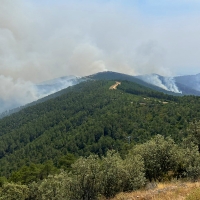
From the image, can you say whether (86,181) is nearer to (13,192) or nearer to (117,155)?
(117,155)

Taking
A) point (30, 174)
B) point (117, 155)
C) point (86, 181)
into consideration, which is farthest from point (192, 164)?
point (30, 174)

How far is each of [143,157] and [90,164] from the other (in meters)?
10.9

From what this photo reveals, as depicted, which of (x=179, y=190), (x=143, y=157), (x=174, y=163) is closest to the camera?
(x=179, y=190)

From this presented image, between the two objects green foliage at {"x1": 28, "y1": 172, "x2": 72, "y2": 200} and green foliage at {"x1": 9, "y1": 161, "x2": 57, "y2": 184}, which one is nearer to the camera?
green foliage at {"x1": 28, "y1": 172, "x2": 72, "y2": 200}

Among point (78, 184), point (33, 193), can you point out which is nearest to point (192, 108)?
point (33, 193)

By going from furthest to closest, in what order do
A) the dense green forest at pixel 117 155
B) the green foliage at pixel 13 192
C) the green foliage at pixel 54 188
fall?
the green foliage at pixel 13 192, the green foliage at pixel 54 188, the dense green forest at pixel 117 155

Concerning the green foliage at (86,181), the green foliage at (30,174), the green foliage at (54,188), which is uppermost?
the green foliage at (86,181)

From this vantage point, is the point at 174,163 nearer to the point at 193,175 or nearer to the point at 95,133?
the point at 193,175

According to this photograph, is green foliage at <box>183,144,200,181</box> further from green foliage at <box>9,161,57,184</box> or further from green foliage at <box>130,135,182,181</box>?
green foliage at <box>9,161,57,184</box>

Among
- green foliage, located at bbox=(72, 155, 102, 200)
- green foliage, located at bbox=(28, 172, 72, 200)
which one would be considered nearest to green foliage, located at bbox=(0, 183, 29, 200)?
green foliage, located at bbox=(28, 172, 72, 200)

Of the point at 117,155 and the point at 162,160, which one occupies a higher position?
the point at 117,155

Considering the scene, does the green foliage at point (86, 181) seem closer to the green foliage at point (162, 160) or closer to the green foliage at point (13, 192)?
the green foliage at point (162, 160)

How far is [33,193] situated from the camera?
6719 centimetres

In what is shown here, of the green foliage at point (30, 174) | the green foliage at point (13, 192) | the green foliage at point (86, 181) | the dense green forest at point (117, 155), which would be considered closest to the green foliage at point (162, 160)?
the dense green forest at point (117, 155)
